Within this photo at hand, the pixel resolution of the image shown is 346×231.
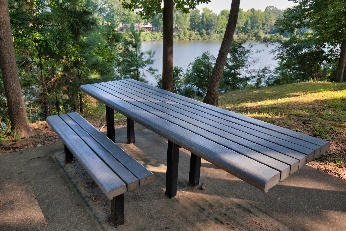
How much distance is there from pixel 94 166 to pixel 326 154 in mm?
3413

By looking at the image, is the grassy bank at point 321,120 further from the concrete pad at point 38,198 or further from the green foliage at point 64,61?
the green foliage at point 64,61

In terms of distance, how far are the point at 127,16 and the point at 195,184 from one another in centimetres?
3209

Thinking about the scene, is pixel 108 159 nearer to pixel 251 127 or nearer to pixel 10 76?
pixel 251 127

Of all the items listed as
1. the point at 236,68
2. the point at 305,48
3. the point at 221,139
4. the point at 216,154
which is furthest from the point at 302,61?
the point at 216,154

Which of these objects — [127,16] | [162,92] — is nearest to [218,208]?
[162,92]

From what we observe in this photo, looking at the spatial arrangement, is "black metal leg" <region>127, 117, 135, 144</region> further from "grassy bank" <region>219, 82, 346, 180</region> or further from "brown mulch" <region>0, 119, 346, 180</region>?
"grassy bank" <region>219, 82, 346, 180</region>

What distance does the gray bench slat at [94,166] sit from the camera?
204 cm

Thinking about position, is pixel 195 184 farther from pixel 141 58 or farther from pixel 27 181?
pixel 141 58

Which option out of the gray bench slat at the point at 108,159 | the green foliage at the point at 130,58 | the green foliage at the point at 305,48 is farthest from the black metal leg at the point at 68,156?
the green foliage at the point at 130,58

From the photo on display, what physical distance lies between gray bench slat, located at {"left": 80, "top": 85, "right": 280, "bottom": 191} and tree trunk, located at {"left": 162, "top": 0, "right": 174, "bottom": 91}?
3.21 meters

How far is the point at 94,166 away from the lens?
2.35m

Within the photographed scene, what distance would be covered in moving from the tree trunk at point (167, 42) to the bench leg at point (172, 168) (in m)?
3.50

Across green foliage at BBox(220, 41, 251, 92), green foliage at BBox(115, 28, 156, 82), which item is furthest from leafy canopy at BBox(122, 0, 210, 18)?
green foliage at BBox(220, 41, 251, 92)

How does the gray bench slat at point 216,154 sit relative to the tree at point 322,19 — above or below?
below
